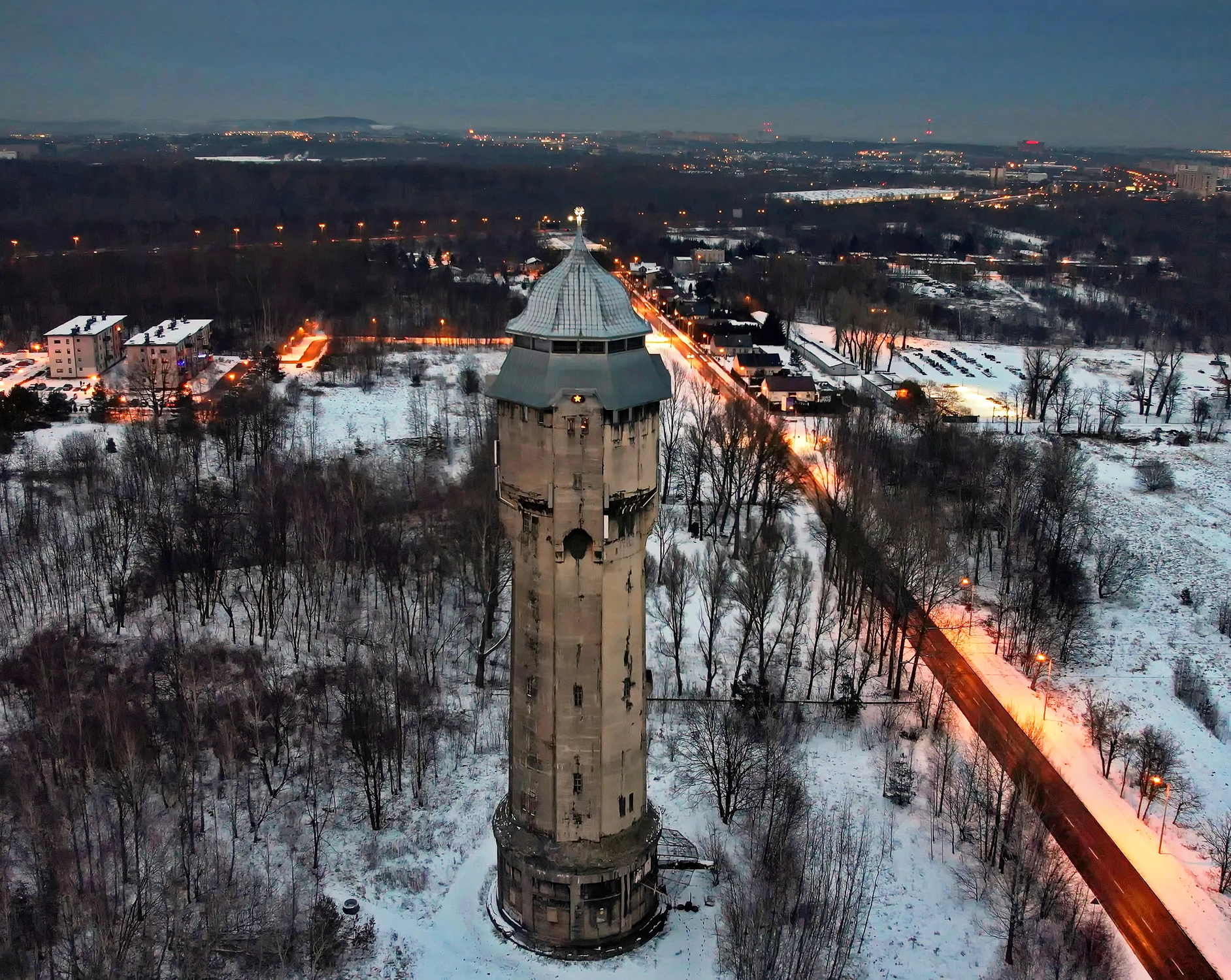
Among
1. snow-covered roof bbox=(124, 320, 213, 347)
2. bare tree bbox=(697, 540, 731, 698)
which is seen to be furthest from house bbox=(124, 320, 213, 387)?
bare tree bbox=(697, 540, 731, 698)

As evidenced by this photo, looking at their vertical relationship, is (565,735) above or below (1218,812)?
above

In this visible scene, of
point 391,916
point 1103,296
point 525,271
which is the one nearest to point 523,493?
point 391,916

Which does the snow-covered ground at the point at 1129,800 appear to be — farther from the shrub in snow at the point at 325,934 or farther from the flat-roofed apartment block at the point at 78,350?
the flat-roofed apartment block at the point at 78,350

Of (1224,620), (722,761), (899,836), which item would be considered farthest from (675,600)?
(1224,620)

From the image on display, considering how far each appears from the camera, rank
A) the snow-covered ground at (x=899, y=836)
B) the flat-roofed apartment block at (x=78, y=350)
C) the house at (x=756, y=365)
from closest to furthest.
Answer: the snow-covered ground at (x=899, y=836) < the flat-roofed apartment block at (x=78, y=350) < the house at (x=756, y=365)

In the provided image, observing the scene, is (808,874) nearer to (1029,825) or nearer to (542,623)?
(1029,825)

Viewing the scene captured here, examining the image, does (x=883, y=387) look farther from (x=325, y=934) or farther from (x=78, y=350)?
(x=325, y=934)

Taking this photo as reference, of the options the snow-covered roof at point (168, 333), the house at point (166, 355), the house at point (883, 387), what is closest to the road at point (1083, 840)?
the house at point (883, 387)

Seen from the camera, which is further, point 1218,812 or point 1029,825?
point 1218,812
